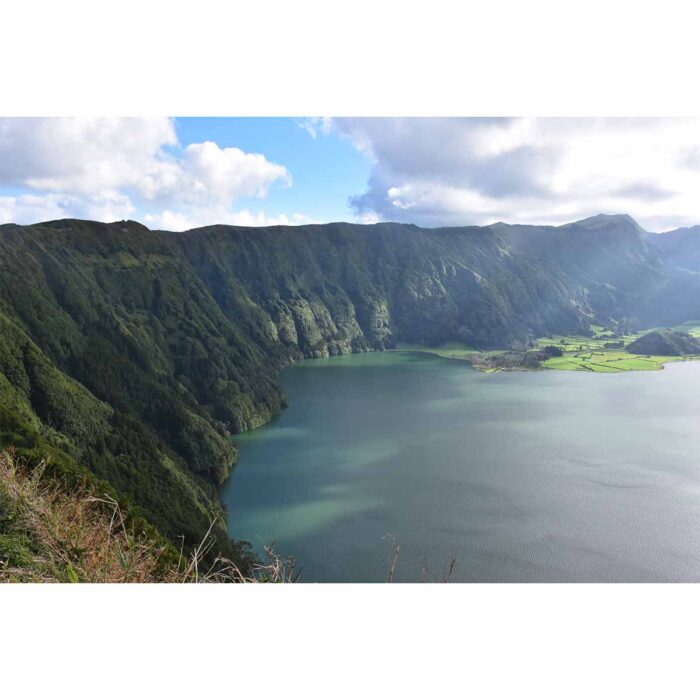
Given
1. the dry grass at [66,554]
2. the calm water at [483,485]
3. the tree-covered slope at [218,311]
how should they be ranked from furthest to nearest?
the tree-covered slope at [218,311]
the calm water at [483,485]
the dry grass at [66,554]

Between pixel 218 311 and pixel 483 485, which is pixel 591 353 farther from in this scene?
pixel 483 485

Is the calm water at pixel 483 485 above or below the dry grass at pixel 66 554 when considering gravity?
below

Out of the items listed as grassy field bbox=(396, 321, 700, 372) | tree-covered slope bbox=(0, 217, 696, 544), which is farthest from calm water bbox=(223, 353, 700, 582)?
grassy field bbox=(396, 321, 700, 372)

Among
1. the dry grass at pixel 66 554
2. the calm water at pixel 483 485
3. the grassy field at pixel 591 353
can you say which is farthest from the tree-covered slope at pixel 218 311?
the dry grass at pixel 66 554

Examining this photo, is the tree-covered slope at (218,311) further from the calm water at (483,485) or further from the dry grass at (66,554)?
the dry grass at (66,554)

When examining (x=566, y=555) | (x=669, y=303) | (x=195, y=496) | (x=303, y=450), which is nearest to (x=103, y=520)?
(x=566, y=555)

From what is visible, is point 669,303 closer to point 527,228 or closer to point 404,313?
point 527,228
